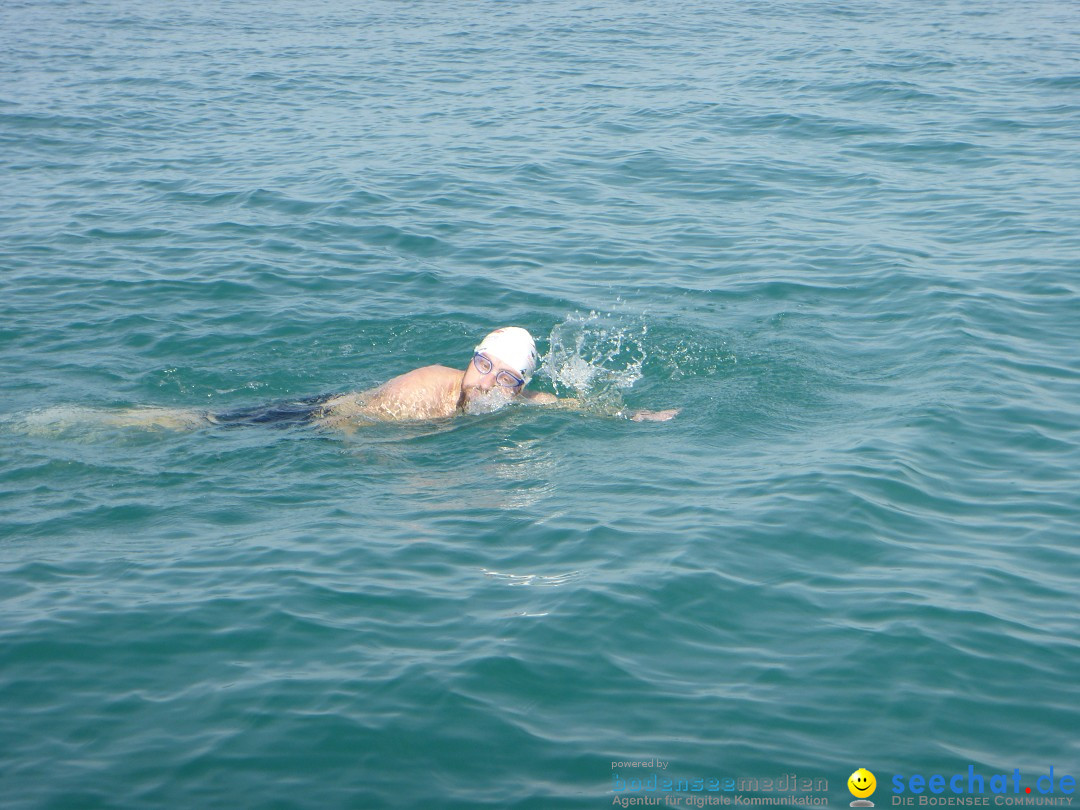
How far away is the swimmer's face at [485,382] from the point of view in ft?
32.2

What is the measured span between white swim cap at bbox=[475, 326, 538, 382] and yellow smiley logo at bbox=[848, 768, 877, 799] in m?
5.33

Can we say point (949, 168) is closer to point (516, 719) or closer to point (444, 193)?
point (444, 193)

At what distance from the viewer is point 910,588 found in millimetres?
7109

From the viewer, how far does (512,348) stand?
990cm

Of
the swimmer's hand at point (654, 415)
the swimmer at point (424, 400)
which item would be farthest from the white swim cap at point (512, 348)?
the swimmer's hand at point (654, 415)

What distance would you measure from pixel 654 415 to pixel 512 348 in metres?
1.48

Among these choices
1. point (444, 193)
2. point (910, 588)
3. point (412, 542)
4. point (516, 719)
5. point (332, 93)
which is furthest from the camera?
point (332, 93)

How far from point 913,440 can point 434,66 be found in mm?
19441

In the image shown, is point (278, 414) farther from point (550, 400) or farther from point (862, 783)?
point (862, 783)

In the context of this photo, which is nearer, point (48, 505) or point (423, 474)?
point (48, 505)

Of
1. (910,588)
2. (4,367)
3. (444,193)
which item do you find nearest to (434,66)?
(444,193)

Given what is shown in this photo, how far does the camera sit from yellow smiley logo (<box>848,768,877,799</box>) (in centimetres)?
529

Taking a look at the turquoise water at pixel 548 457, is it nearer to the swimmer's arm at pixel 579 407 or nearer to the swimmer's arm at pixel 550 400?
the swimmer's arm at pixel 579 407

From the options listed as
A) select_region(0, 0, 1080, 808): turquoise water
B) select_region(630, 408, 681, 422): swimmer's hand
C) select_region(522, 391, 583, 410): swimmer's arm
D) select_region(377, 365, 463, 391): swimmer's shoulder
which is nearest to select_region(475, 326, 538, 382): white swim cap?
select_region(522, 391, 583, 410): swimmer's arm
